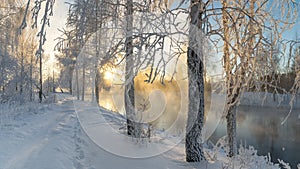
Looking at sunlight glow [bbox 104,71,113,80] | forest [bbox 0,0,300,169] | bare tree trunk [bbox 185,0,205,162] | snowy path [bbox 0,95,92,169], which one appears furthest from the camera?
sunlight glow [bbox 104,71,113,80]

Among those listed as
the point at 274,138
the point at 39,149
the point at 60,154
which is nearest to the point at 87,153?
the point at 60,154

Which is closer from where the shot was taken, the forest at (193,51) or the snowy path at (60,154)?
the forest at (193,51)

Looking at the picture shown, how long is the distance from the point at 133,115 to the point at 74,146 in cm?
214

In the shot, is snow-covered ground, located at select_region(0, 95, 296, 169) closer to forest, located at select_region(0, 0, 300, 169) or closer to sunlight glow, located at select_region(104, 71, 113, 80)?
forest, located at select_region(0, 0, 300, 169)

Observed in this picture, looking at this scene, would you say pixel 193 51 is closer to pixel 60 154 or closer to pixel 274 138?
pixel 60 154

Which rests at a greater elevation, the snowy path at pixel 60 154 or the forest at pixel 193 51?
the forest at pixel 193 51

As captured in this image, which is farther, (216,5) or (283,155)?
(283,155)

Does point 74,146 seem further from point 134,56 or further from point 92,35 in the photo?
point 92,35

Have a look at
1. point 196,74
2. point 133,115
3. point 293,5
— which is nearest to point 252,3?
point 293,5

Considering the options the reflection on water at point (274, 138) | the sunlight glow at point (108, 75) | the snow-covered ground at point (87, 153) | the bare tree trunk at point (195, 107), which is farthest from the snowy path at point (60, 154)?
the reflection on water at point (274, 138)

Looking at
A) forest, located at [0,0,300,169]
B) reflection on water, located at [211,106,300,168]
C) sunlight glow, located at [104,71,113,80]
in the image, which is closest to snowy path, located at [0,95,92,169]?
forest, located at [0,0,300,169]

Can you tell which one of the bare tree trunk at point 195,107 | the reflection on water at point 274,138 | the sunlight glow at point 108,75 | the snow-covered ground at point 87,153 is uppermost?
the sunlight glow at point 108,75

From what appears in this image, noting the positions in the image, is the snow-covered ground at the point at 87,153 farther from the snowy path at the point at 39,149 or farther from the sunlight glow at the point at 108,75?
the sunlight glow at the point at 108,75

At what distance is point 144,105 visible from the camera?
6.62 metres
